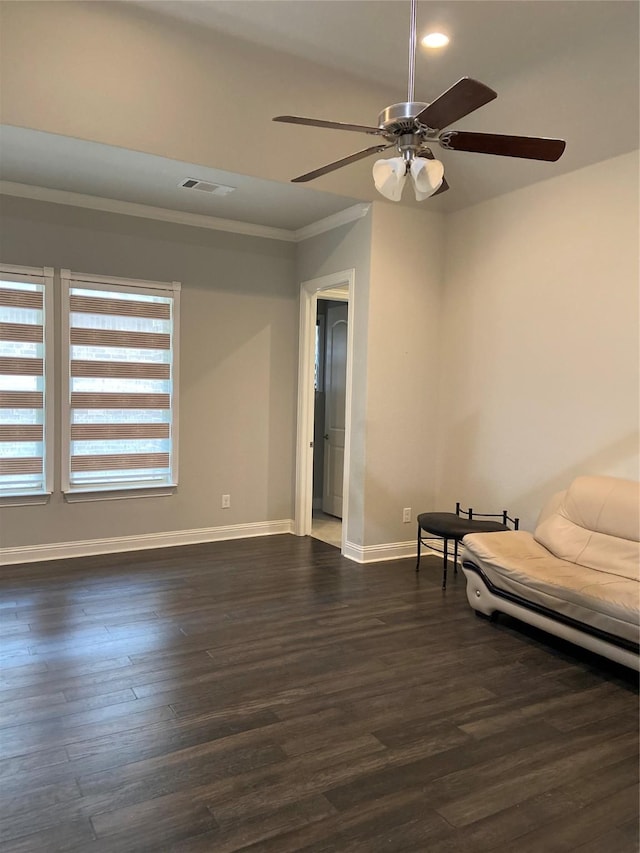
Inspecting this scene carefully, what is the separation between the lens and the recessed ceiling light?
11.0 feet

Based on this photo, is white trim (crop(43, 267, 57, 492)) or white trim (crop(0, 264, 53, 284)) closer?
white trim (crop(0, 264, 53, 284))

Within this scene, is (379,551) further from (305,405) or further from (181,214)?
(181,214)

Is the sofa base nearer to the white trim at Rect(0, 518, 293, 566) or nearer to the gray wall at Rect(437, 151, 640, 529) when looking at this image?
the gray wall at Rect(437, 151, 640, 529)

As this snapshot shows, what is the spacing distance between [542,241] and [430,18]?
1819mm

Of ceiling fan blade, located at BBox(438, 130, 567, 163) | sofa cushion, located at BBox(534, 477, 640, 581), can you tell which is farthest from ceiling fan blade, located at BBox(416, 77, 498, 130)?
sofa cushion, located at BBox(534, 477, 640, 581)

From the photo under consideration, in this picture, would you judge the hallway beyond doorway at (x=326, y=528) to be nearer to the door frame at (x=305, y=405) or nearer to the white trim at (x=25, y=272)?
the door frame at (x=305, y=405)

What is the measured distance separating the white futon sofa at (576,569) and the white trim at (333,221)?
2642 mm

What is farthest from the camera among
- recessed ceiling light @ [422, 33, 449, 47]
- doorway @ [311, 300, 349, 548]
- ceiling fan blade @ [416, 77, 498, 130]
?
doorway @ [311, 300, 349, 548]

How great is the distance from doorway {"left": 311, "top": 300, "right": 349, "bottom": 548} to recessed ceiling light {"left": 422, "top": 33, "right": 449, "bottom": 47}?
3435mm

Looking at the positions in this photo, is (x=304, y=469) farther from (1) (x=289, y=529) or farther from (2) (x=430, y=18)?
(2) (x=430, y=18)

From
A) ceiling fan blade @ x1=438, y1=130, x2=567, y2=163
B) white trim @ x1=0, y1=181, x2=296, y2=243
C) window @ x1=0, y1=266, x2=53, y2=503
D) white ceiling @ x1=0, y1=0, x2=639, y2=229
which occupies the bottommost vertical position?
window @ x1=0, y1=266, x2=53, y2=503

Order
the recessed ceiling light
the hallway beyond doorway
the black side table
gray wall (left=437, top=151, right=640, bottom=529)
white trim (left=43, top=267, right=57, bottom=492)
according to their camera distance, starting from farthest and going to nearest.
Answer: the hallway beyond doorway
white trim (left=43, top=267, right=57, bottom=492)
the black side table
gray wall (left=437, top=151, right=640, bottom=529)
the recessed ceiling light

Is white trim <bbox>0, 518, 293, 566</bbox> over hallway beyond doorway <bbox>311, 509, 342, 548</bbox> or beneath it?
over

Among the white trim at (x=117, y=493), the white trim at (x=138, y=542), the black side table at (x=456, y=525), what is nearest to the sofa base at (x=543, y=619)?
the black side table at (x=456, y=525)
